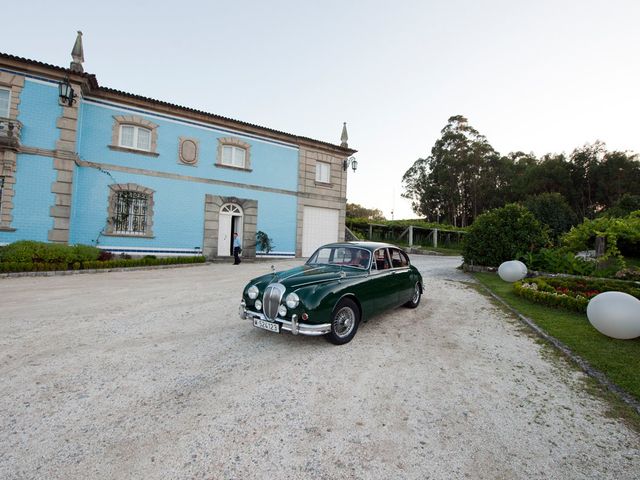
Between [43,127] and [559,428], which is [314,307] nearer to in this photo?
[559,428]

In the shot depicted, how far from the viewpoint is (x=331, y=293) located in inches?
177

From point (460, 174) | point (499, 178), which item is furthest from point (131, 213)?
point (499, 178)

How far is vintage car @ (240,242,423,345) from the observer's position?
4387 millimetres

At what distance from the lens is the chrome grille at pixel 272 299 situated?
4.56 m

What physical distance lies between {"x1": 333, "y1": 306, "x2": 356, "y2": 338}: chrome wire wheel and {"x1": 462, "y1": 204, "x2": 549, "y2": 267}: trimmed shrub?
10.3m

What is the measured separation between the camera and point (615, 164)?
33.0 metres

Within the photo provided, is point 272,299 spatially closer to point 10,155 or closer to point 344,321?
point 344,321

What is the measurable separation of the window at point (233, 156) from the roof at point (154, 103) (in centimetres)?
121

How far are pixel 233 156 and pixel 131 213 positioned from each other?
596 centimetres

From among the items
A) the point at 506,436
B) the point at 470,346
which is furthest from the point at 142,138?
the point at 506,436

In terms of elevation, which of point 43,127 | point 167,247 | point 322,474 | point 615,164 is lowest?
point 322,474

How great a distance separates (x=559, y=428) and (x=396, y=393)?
1476 millimetres

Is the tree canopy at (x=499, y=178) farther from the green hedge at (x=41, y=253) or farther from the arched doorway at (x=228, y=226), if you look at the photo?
the green hedge at (x=41, y=253)

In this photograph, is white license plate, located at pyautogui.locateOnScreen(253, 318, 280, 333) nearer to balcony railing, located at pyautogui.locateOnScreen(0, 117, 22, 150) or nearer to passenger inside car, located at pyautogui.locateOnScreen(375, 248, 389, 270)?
passenger inside car, located at pyautogui.locateOnScreen(375, 248, 389, 270)
